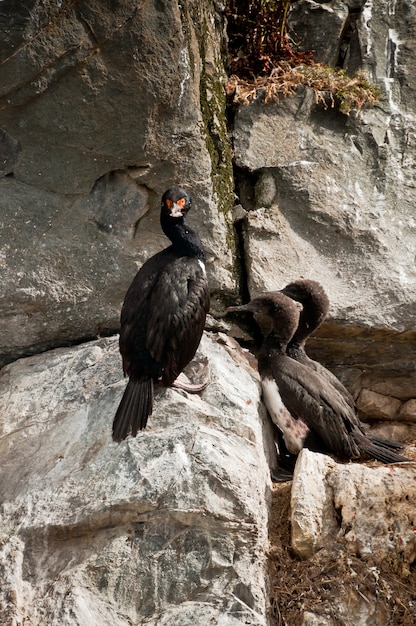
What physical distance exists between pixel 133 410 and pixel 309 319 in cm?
183

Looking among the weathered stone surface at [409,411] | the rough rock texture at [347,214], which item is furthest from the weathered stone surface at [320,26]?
the weathered stone surface at [409,411]

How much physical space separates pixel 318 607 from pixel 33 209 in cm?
355

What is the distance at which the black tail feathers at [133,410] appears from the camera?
5.48m

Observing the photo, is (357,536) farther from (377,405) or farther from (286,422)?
(377,405)

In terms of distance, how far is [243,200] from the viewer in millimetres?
7312

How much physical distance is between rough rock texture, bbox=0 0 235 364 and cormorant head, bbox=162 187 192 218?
59cm

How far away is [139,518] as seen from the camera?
512 cm

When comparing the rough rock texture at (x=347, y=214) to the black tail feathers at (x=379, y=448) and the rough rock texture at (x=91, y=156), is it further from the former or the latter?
the black tail feathers at (x=379, y=448)

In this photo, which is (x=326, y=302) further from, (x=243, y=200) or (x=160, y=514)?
(x=160, y=514)

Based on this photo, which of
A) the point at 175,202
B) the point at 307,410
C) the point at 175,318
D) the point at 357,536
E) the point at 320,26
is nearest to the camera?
the point at 357,536

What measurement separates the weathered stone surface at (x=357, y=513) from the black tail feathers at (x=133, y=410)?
41.0 inches

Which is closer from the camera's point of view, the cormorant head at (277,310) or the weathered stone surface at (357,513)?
the weathered stone surface at (357,513)

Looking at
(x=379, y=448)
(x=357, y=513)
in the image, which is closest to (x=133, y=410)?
(x=357, y=513)

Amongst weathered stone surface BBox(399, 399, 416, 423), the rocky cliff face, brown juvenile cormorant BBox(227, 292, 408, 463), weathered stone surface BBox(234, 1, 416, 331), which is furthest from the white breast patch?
weathered stone surface BBox(399, 399, 416, 423)
